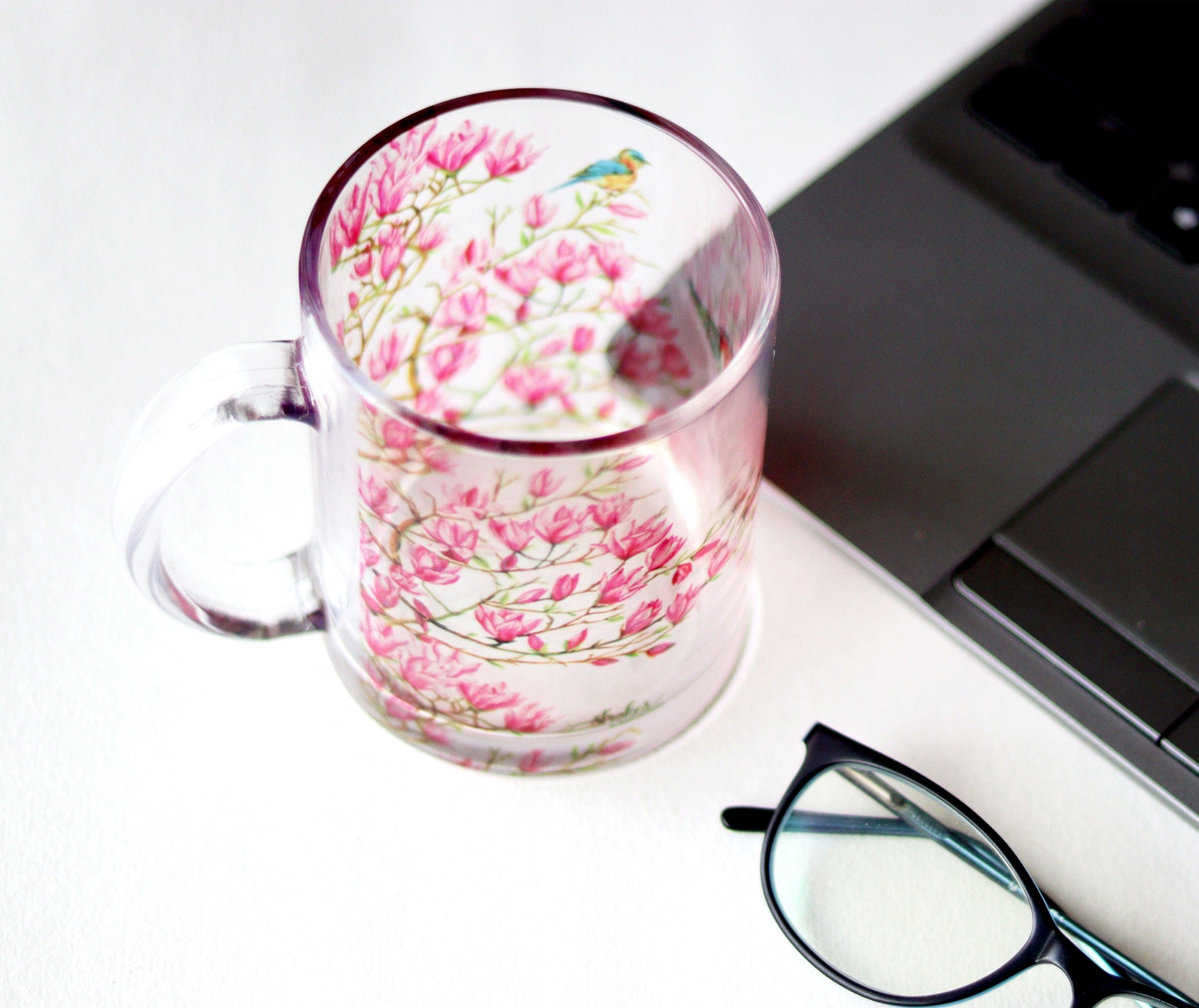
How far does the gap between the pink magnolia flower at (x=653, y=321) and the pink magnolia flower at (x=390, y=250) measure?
9 centimetres

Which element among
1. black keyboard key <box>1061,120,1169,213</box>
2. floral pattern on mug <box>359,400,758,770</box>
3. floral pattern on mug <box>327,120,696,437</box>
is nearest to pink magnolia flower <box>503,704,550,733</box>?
floral pattern on mug <box>359,400,758,770</box>

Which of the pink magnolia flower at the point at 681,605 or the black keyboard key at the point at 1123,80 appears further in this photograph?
the black keyboard key at the point at 1123,80

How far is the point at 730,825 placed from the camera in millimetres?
379

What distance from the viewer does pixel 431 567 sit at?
32 centimetres

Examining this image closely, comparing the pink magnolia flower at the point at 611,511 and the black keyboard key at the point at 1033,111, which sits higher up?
the black keyboard key at the point at 1033,111

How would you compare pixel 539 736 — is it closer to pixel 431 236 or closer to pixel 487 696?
pixel 487 696

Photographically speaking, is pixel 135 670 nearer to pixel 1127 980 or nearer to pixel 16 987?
pixel 16 987

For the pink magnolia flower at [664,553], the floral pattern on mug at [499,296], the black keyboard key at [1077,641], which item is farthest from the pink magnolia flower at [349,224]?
the black keyboard key at [1077,641]

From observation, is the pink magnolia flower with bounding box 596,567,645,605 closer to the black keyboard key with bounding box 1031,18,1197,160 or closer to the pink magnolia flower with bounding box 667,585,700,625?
the pink magnolia flower with bounding box 667,585,700,625

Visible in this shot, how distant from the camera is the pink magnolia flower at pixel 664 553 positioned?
1.07 feet

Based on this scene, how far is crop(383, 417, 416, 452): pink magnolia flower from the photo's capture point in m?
0.29

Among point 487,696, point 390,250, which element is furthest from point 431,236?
point 487,696

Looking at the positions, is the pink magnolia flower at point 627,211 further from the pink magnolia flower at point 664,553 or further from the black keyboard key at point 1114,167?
the black keyboard key at point 1114,167

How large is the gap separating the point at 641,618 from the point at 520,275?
0.12m
